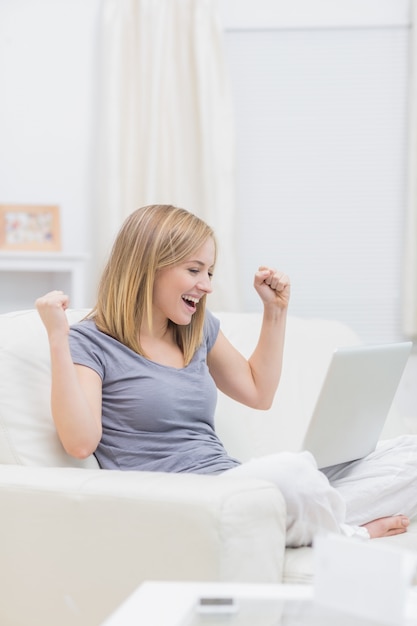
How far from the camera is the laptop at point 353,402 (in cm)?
169

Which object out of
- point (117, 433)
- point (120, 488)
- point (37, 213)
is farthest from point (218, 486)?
point (37, 213)

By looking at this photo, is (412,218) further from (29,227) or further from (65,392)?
(65,392)

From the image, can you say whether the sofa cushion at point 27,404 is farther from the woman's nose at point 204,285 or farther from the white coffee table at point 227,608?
the white coffee table at point 227,608

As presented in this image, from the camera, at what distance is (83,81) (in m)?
3.48

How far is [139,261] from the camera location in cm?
188

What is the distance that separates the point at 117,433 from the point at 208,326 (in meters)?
0.38

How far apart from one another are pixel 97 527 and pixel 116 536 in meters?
0.04

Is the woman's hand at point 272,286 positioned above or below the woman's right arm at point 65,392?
above

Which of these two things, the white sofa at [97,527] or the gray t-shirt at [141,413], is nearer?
the white sofa at [97,527]

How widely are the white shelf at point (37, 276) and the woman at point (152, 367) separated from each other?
51.6 inches

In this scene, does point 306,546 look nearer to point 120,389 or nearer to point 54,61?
point 120,389

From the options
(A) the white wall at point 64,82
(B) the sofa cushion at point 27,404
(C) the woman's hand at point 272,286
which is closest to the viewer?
(B) the sofa cushion at point 27,404

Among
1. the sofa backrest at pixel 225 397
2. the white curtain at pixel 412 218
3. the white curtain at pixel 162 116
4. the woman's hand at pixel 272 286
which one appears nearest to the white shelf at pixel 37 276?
the white curtain at pixel 162 116

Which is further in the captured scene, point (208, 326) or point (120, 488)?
point (208, 326)
